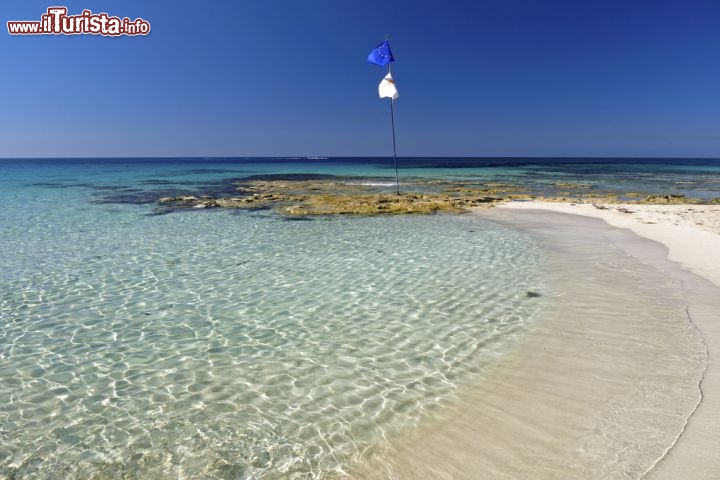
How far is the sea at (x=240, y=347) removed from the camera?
5.09 m

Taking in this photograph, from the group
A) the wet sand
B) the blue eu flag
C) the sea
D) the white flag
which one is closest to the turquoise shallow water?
the sea

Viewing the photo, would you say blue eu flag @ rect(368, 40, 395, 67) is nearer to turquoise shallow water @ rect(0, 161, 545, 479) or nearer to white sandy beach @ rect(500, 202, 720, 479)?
white sandy beach @ rect(500, 202, 720, 479)

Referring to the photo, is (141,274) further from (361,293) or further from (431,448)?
(431,448)

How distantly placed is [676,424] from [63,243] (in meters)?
19.7

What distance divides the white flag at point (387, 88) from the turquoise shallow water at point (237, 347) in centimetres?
1421

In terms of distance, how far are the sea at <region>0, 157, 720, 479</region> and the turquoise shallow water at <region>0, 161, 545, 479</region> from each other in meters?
0.03

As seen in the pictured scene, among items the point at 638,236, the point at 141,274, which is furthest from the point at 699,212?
the point at 141,274

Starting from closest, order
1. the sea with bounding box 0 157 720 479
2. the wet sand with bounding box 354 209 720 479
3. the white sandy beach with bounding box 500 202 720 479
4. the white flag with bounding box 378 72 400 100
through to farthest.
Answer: the white sandy beach with bounding box 500 202 720 479
the wet sand with bounding box 354 209 720 479
the sea with bounding box 0 157 720 479
the white flag with bounding box 378 72 400 100

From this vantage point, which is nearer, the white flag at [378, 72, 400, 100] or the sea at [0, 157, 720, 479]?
the sea at [0, 157, 720, 479]

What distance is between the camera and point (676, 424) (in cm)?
516

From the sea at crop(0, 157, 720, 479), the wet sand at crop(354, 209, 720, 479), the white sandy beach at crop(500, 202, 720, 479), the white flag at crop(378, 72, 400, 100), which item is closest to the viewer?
the white sandy beach at crop(500, 202, 720, 479)

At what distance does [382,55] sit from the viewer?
91.3 feet

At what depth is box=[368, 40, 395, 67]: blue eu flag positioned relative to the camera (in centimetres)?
2745

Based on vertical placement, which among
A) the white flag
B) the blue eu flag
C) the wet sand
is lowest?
the wet sand
